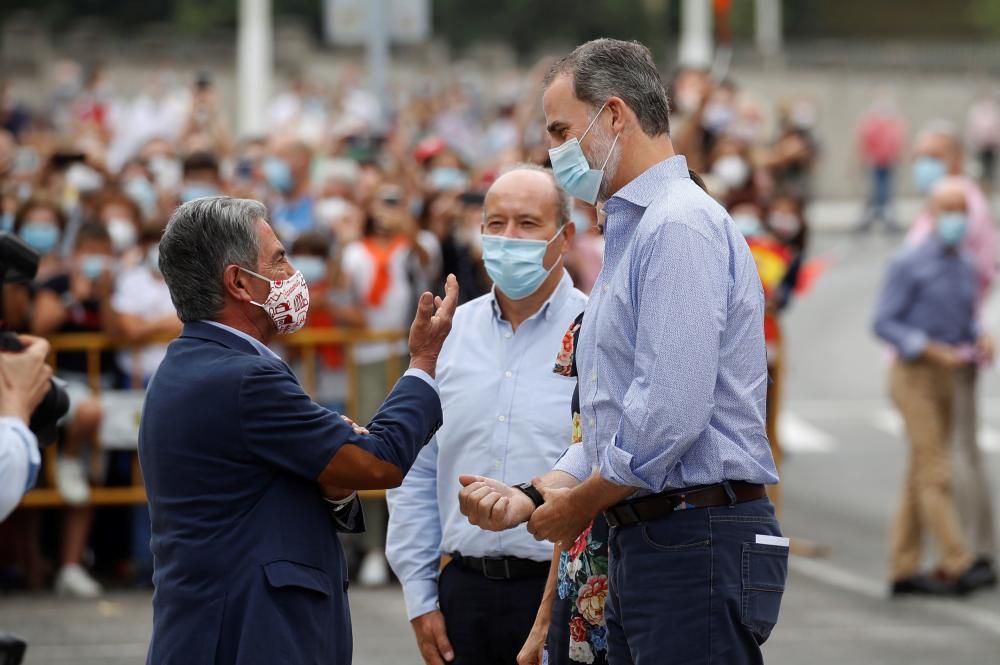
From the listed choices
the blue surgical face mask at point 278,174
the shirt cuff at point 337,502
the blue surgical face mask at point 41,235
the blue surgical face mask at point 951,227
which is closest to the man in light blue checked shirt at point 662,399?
the shirt cuff at point 337,502

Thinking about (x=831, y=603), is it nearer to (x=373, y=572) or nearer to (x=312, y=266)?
(x=373, y=572)

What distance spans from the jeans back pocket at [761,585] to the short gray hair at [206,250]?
4.91 feet

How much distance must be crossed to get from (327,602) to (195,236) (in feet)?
3.32

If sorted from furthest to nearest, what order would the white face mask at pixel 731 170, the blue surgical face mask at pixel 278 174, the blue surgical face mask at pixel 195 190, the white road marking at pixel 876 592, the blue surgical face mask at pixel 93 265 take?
the blue surgical face mask at pixel 278 174, the white face mask at pixel 731 170, the blue surgical face mask at pixel 195 190, the blue surgical face mask at pixel 93 265, the white road marking at pixel 876 592

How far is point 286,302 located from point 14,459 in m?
0.92

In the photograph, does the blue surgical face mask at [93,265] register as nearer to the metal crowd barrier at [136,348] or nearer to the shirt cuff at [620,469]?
the metal crowd barrier at [136,348]

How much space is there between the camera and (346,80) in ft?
101

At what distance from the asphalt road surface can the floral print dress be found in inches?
155

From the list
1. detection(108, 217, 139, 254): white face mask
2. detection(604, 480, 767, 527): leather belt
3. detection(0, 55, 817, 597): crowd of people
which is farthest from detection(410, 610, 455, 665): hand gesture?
detection(108, 217, 139, 254): white face mask

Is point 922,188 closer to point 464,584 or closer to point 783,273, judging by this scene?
point 783,273

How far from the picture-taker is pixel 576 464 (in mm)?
4582

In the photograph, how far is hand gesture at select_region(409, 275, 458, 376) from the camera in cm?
467

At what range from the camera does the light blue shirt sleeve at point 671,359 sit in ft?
13.3

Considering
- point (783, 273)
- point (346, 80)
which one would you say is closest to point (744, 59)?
point (346, 80)
